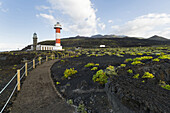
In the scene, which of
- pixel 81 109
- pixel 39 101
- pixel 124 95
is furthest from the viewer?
pixel 39 101

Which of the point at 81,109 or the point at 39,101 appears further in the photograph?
the point at 39,101

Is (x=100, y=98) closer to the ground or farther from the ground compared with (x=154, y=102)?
closer to the ground

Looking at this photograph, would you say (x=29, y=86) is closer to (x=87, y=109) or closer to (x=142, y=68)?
(x=87, y=109)

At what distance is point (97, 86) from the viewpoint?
6.08 meters

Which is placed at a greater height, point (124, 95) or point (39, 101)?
point (124, 95)

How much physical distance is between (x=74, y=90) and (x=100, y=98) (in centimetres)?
193

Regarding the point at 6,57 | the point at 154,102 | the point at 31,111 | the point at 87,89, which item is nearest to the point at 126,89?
the point at 154,102

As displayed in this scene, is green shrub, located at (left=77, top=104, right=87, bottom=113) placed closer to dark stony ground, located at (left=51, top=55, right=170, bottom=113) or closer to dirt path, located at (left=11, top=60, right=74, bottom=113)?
dark stony ground, located at (left=51, top=55, right=170, bottom=113)

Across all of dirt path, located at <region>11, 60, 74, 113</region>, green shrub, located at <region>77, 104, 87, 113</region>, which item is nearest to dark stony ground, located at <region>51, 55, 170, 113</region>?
green shrub, located at <region>77, 104, 87, 113</region>

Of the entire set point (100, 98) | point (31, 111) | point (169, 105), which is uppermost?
point (169, 105)

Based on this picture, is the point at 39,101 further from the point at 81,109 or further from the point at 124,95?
the point at 124,95

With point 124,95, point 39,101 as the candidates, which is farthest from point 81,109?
point 39,101

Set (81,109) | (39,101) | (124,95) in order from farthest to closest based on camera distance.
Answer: (39,101) → (81,109) → (124,95)

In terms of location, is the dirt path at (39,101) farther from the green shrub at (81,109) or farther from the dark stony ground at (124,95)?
the dark stony ground at (124,95)
